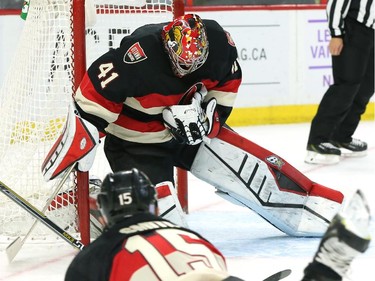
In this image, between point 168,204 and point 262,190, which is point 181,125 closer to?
point 168,204

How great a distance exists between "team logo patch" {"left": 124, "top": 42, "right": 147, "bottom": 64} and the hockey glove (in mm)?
195

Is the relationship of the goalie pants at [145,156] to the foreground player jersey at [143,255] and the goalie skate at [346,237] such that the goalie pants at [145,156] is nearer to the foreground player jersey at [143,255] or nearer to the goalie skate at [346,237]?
the foreground player jersey at [143,255]

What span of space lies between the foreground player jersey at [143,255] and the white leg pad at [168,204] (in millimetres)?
1206

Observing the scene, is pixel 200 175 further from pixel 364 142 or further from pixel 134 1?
pixel 364 142

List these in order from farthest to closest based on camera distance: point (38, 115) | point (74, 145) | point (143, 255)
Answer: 1. point (38, 115)
2. point (74, 145)
3. point (143, 255)

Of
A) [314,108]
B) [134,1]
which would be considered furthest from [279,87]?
[134,1]

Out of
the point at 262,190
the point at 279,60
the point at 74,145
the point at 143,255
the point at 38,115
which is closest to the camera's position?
the point at 143,255

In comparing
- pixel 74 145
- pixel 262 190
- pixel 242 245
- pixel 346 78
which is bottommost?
pixel 242 245

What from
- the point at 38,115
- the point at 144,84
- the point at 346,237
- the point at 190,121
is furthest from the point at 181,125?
the point at 346,237

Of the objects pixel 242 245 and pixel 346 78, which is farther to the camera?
pixel 346 78

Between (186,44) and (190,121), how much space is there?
Result: 0.87ft

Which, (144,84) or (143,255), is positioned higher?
(144,84)

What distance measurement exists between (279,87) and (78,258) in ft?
16.1

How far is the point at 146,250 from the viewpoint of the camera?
1.93 metres
